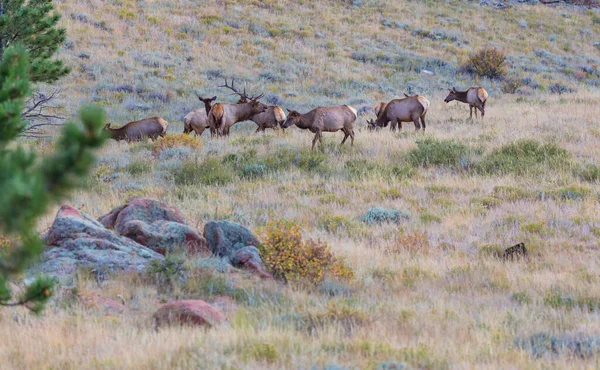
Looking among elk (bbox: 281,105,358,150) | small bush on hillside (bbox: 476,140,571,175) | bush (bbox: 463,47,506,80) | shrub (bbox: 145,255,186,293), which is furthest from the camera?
bush (bbox: 463,47,506,80)

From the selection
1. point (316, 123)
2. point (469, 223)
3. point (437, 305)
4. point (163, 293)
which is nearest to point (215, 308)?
point (163, 293)

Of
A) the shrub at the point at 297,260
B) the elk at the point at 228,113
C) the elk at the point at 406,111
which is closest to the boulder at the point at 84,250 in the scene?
the shrub at the point at 297,260

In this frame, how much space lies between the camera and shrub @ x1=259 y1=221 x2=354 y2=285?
23.6 feet

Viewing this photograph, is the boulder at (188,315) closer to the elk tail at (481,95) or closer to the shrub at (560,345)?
the shrub at (560,345)

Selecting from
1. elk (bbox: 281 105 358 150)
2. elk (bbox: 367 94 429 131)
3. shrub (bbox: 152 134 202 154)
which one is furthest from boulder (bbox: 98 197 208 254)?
elk (bbox: 367 94 429 131)

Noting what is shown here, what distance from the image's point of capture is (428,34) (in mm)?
43094

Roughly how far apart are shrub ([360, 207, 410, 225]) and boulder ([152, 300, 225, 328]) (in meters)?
4.72

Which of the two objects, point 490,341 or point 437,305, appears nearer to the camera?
point 490,341

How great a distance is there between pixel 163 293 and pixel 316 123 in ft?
34.1

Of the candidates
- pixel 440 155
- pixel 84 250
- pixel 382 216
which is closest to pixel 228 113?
pixel 440 155

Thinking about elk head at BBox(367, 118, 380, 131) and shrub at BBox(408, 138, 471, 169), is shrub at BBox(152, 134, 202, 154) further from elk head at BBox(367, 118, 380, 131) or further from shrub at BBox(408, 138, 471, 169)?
elk head at BBox(367, 118, 380, 131)

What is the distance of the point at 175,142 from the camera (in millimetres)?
16578

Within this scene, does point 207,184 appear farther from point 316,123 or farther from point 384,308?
point 384,308

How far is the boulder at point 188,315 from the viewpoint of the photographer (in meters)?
5.52
